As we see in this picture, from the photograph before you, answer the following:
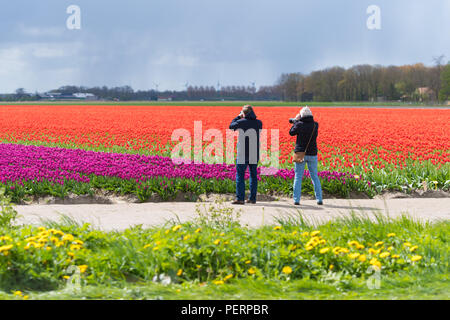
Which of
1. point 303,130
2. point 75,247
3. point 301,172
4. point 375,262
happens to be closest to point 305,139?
point 303,130

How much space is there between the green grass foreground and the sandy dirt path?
237 cm

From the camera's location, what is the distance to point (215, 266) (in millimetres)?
6543

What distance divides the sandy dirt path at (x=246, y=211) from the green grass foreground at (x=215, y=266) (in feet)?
7.78

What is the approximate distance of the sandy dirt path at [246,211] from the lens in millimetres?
10039

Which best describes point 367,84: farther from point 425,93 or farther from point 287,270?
point 287,270

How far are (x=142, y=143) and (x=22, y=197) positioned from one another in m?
12.0

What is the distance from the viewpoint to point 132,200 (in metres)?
13.0

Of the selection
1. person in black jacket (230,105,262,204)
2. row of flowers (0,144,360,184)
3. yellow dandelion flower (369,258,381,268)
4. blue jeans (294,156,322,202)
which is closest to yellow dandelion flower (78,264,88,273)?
yellow dandelion flower (369,258,381,268)

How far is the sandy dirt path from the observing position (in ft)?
32.9

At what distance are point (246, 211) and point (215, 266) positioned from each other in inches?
179

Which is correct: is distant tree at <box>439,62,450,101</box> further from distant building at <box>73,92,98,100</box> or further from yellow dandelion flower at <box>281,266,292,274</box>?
yellow dandelion flower at <box>281,266,292,274</box>

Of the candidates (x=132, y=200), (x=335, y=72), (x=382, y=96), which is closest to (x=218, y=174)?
(x=132, y=200)

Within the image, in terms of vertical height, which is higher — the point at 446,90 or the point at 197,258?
the point at 446,90
